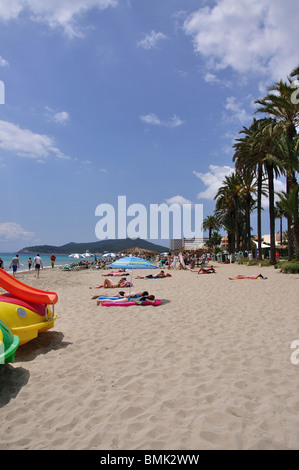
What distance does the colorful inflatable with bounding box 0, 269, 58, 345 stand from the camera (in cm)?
453

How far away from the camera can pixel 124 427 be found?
9.30 feet

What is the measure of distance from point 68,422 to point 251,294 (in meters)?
8.74

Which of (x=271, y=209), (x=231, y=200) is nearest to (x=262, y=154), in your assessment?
(x=271, y=209)

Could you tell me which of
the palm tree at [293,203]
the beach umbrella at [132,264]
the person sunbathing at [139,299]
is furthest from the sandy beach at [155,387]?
the palm tree at [293,203]

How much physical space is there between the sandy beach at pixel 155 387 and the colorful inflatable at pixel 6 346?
449mm

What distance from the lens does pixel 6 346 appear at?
3.67m

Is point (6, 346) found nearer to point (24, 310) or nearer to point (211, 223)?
point (24, 310)

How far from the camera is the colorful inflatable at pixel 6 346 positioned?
11.4 feet

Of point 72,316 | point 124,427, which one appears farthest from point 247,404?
point 72,316

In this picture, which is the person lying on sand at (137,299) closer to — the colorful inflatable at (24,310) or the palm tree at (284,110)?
the colorful inflatable at (24,310)

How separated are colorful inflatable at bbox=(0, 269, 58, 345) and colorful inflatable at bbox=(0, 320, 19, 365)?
52cm

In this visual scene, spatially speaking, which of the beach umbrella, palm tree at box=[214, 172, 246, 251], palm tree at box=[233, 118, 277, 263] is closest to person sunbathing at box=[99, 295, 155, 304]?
the beach umbrella

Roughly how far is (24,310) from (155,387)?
2633mm
